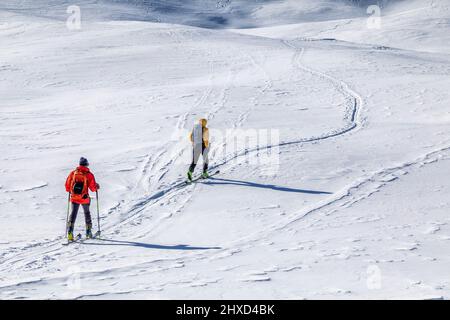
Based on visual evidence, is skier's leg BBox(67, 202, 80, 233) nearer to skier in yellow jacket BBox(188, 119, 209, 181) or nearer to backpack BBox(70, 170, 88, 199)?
backpack BBox(70, 170, 88, 199)

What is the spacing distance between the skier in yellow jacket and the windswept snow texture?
0.39m

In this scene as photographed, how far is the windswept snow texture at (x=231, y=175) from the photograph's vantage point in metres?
7.44

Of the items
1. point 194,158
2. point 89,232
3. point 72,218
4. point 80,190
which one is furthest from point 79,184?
point 194,158

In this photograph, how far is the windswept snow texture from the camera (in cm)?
744

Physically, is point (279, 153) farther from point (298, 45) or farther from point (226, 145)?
point (298, 45)

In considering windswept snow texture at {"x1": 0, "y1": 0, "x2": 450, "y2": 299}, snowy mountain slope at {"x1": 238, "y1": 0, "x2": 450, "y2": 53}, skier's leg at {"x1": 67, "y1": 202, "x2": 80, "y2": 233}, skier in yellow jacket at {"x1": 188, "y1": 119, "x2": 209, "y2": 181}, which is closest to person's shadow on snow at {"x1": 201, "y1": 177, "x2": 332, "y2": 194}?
windswept snow texture at {"x1": 0, "y1": 0, "x2": 450, "y2": 299}

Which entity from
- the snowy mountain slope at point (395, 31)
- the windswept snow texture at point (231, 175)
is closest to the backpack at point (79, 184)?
the windswept snow texture at point (231, 175)

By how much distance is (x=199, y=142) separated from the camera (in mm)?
12852

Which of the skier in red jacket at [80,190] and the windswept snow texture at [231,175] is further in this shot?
the skier in red jacket at [80,190]

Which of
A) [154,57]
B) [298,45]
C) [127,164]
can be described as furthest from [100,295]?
[298,45]

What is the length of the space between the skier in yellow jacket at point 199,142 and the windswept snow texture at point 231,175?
39cm

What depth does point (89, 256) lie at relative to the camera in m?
8.58

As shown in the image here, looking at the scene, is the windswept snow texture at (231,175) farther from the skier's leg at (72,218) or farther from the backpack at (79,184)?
the backpack at (79,184)

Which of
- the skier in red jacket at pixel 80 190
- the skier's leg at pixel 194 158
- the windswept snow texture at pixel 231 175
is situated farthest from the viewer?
the skier's leg at pixel 194 158
